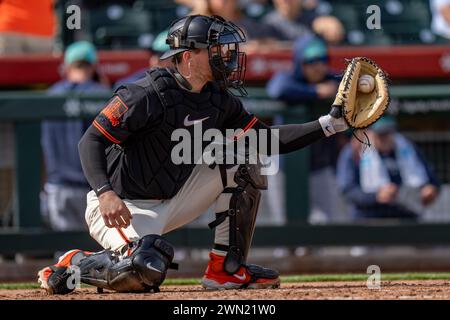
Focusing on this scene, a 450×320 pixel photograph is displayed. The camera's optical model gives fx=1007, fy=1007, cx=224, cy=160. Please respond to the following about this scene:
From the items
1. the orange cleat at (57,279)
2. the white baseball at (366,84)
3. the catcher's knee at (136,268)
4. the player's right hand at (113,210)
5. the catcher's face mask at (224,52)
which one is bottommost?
the orange cleat at (57,279)

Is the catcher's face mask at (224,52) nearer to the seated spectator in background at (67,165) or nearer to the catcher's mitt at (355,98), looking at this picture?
the catcher's mitt at (355,98)

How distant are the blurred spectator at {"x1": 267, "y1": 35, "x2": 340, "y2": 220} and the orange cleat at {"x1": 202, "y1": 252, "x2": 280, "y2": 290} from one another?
2.96 meters

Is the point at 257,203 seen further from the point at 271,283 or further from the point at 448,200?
the point at 448,200

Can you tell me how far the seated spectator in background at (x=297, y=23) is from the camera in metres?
9.43

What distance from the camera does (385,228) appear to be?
7.75 m

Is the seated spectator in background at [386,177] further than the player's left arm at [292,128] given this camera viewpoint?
Yes

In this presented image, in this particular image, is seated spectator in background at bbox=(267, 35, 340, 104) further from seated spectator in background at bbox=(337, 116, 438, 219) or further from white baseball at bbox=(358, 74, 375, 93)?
white baseball at bbox=(358, 74, 375, 93)

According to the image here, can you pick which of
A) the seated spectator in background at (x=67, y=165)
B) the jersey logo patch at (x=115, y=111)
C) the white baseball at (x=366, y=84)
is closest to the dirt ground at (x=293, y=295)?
the jersey logo patch at (x=115, y=111)

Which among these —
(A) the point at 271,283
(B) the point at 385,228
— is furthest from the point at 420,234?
(A) the point at 271,283

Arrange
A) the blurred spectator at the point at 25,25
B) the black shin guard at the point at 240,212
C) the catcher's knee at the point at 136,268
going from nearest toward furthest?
1. the catcher's knee at the point at 136,268
2. the black shin guard at the point at 240,212
3. the blurred spectator at the point at 25,25

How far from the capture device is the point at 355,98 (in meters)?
4.76

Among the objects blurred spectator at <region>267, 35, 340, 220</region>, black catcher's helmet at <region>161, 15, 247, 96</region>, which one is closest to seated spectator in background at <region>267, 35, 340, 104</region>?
blurred spectator at <region>267, 35, 340, 220</region>

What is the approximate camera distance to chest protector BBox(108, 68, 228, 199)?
4.62 m

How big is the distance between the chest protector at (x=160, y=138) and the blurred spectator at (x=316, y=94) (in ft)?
9.90
